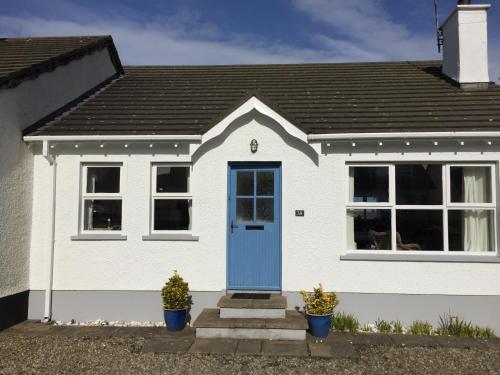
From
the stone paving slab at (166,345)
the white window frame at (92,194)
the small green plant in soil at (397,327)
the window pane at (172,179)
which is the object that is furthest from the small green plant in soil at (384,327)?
the white window frame at (92,194)

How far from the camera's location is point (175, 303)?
21.6ft

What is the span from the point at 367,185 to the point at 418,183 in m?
0.93

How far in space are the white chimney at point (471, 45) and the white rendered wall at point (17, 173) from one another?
923cm

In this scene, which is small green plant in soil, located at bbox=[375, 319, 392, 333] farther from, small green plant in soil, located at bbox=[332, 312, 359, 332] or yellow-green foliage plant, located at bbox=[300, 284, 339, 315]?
yellow-green foliage plant, located at bbox=[300, 284, 339, 315]

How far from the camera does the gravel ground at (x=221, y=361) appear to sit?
5133 millimetres

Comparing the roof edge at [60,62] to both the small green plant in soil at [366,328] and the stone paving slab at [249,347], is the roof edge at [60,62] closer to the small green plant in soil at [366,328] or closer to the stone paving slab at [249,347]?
the stone paving slab at [249,347]

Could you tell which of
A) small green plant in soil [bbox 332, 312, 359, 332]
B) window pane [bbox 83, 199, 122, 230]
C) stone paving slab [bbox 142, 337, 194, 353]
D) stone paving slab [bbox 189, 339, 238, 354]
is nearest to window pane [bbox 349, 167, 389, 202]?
small green plant in soil [bbox 332, 312, 359, 332]

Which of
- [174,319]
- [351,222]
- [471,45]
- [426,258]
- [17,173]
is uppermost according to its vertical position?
[471,45]

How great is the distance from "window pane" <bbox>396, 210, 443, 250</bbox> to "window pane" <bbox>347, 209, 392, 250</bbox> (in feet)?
0.78

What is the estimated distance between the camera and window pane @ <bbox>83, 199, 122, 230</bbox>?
25.1 feet

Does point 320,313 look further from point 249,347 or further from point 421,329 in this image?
point 421,329

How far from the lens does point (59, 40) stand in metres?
10.8

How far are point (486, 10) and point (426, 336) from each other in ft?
25.0

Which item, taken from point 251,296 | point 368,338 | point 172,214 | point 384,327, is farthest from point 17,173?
point 384,327
